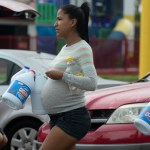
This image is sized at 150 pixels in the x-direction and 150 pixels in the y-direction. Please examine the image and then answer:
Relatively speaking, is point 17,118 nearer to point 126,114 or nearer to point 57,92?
point 126,114

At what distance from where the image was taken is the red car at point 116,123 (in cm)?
550

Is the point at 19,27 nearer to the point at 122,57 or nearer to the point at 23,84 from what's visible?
the point at 122,57

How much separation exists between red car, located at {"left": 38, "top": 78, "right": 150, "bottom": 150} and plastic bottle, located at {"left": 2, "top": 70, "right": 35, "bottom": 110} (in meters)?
1.04

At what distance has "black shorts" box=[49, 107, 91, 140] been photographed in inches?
183

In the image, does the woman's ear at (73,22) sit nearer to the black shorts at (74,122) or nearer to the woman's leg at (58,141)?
the black shorts at (74,122)

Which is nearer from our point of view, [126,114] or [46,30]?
[126,114]

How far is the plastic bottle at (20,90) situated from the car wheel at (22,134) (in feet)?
9.90

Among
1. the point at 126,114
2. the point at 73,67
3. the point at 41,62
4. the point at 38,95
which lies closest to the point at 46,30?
the point at 41,62

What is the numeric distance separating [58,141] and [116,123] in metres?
1.14

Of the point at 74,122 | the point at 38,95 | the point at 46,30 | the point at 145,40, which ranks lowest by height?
the point at 46,30

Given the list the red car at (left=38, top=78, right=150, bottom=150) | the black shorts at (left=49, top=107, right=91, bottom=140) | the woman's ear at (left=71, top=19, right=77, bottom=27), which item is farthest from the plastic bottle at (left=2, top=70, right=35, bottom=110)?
the red car at (left=38, top=78, right=150, bottom=150)

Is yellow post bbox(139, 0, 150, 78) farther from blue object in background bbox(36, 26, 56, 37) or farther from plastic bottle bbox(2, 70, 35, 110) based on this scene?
blue object in background bbox(36, 26, 56, 37)

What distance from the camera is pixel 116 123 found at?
5645 mm

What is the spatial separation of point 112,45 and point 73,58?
2364 centimetres
